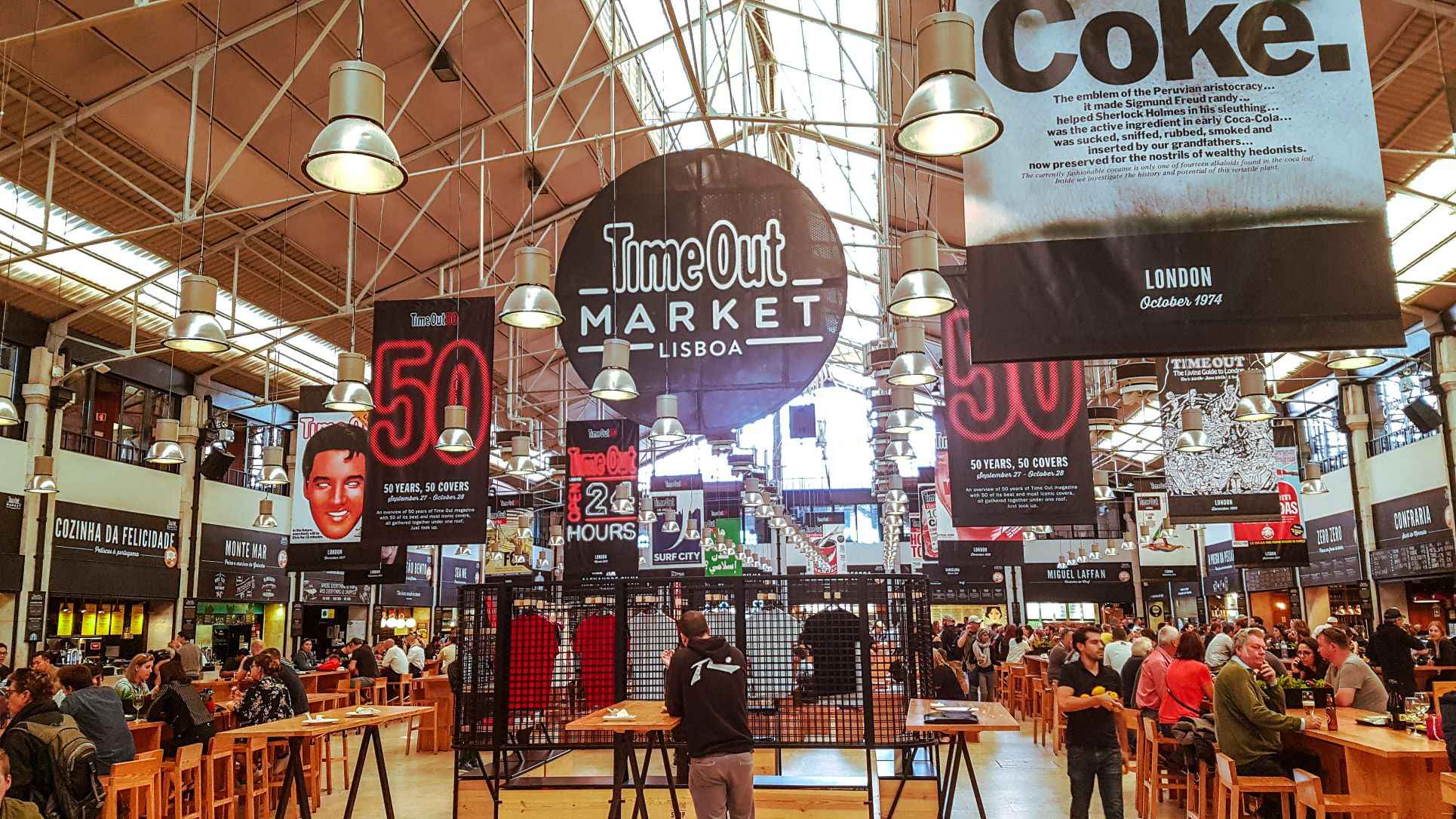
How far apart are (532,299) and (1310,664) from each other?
9.40 meters

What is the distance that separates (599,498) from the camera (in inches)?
551

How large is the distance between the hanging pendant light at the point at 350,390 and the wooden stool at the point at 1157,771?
6627 mm

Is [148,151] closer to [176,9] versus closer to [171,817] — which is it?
[176,9]

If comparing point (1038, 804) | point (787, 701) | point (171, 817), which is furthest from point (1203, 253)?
point (171, 817)

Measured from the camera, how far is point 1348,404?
74.2ft

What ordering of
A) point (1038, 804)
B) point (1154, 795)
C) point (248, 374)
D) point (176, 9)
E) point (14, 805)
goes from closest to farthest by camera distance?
point (14, 805) < point (1154, 795) < point (1038, 804) < point (176, 9) < point (248, 374)

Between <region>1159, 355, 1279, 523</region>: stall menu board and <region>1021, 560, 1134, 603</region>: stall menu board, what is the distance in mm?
20728

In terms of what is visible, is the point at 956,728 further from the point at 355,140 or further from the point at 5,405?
the point at 5,405

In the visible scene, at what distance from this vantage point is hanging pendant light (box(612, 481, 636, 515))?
13.6 meters

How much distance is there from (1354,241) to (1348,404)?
21.8 m

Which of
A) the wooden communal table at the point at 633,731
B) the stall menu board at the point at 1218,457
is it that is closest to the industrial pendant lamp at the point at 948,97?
the wooden communal table at the point at 633,731

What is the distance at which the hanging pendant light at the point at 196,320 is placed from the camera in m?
6.64

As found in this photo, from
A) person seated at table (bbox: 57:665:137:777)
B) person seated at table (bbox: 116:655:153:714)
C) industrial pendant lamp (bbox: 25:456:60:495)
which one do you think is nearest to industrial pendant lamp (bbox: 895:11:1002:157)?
person seated at table (bbox: 57:665:137:777)

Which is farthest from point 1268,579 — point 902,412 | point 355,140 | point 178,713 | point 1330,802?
point 355,140
